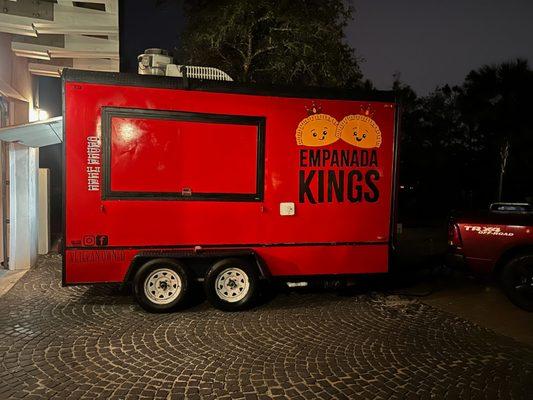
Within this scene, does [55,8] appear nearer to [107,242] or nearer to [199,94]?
[199,94]

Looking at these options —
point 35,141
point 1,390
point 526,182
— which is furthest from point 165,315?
point 526,182

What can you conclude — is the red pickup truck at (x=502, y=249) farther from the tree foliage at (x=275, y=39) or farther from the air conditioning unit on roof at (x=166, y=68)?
the tree foliage at (x=275, y=39)

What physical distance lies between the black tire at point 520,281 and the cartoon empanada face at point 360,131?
110 inches

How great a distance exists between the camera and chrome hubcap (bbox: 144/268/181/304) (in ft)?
19.7

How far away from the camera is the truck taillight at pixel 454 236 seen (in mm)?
6973

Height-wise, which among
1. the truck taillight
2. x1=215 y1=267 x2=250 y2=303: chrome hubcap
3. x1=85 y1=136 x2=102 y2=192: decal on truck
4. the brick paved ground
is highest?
x1=85 y1=136 x2=102 y2=192: decal on truck

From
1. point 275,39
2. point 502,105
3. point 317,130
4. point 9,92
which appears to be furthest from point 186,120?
point 502,105

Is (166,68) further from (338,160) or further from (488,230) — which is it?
(488,230)

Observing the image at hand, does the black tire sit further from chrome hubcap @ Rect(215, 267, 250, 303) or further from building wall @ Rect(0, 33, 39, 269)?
building wall @ Rect(0, 33, 39, 269)

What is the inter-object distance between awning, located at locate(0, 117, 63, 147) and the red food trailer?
183 cm

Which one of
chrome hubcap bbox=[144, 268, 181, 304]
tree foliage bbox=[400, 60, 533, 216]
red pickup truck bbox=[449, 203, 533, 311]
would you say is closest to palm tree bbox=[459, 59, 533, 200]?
tree foliage bbox=[400, 60, 533, 216]

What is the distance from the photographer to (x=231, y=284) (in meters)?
6.29

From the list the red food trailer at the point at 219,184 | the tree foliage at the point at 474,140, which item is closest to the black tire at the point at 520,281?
the red food trailer at the point at 219,184

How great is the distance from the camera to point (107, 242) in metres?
5.80
